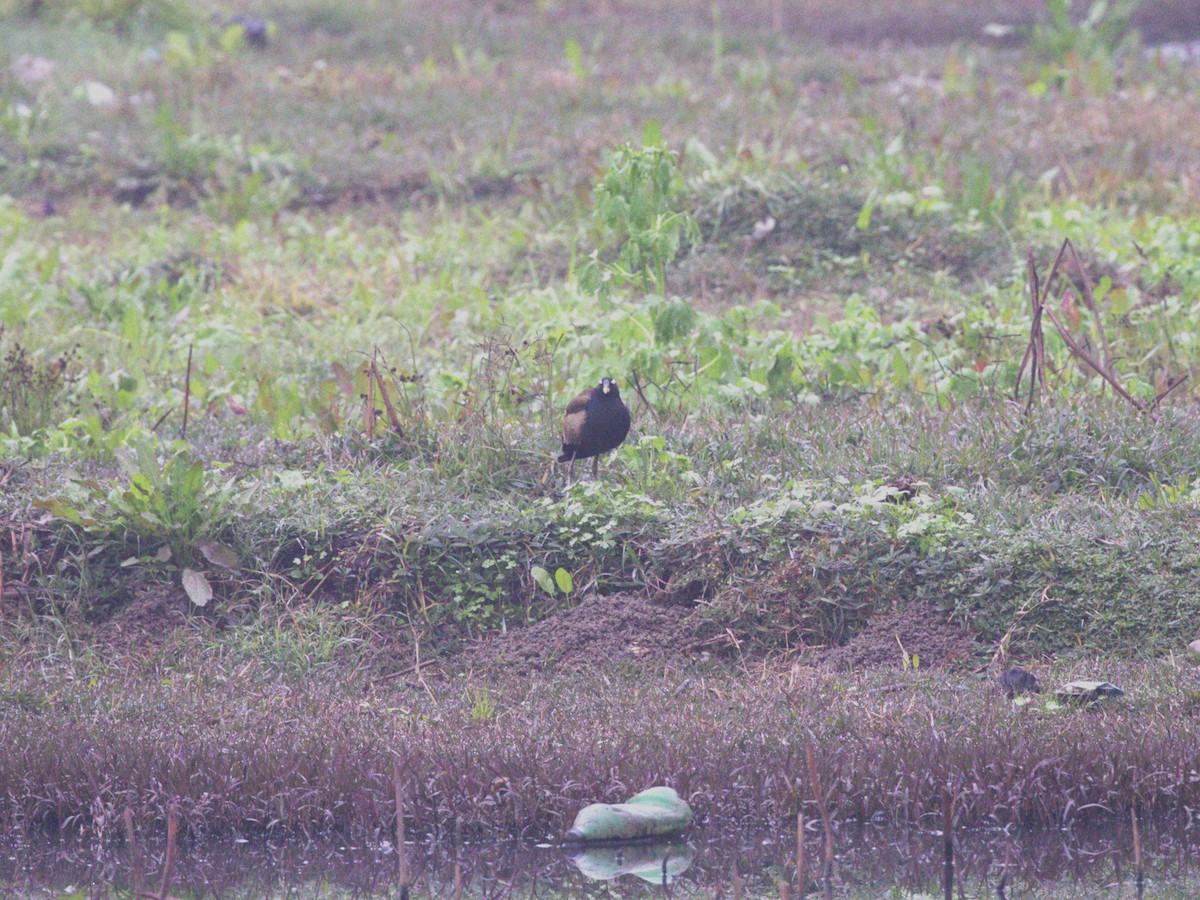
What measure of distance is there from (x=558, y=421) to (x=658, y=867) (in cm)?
253

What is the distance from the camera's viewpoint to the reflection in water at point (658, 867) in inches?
142

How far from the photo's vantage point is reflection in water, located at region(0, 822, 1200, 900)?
3.61 meters

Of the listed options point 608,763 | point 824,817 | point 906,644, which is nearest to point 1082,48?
point 906,644

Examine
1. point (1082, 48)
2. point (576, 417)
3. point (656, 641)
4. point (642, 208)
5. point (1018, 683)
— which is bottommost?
point (656, 641)

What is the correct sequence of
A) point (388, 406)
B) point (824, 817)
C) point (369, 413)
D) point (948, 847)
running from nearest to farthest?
point (824, 817) < point (948, 847) < point (388, 406) < point (369, 413)

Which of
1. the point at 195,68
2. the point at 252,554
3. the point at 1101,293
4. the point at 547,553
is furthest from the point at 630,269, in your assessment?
the point at 195,68

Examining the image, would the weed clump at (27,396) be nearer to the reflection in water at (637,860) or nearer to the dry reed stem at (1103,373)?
the reflection in water at (637,860)

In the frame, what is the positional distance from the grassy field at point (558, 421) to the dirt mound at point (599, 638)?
0.10m

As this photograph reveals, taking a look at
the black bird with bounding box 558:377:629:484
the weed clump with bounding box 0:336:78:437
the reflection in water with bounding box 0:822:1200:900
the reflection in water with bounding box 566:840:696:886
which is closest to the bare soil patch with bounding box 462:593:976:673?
the black bird with bounding box 558:377:629:484

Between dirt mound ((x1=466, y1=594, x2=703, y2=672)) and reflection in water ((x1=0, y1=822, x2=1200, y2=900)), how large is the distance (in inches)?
43.5

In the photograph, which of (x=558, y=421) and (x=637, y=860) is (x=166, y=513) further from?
(x=637, y=860)

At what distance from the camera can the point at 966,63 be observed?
45.1ft

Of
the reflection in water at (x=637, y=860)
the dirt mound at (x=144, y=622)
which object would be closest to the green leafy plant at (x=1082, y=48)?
the dirt mound at (x=144, y=622)

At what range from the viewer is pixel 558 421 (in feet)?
19.4
